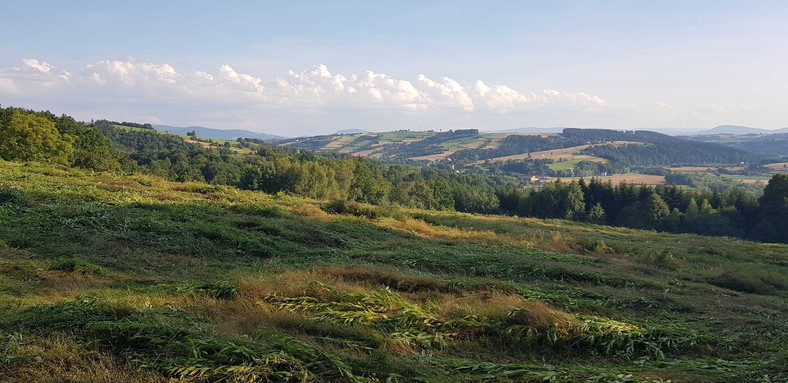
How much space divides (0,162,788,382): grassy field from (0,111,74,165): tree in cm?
3726

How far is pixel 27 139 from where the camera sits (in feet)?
152

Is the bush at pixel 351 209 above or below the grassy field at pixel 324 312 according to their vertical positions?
below

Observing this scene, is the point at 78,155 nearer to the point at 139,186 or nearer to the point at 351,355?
the point at 139,186

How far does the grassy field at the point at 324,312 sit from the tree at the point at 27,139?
37.3 metres

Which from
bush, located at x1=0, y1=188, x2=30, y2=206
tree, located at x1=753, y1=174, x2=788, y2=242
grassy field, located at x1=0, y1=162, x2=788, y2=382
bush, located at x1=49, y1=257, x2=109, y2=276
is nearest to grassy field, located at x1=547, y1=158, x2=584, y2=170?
tree, located at x1=753, y1=174, x2=788, y2=242

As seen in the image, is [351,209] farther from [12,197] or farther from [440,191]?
[440,191]

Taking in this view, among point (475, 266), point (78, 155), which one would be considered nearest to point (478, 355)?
point (475, 266)

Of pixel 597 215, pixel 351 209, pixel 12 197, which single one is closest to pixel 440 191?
pixel 597 215

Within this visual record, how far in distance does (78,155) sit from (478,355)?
219ft

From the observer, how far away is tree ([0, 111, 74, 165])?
45688 millimetres

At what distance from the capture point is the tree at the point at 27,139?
45.7 metres

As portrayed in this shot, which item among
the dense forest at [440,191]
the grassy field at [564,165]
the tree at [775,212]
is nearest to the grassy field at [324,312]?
the dense forest at [440,191]

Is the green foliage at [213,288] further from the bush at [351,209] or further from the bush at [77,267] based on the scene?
the bush at [351,209]

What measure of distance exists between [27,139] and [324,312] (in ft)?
181
